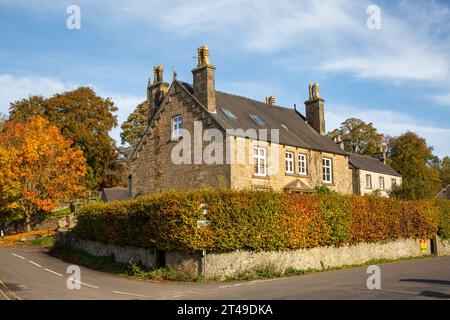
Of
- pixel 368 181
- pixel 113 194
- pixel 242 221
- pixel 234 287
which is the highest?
pixel 368 181

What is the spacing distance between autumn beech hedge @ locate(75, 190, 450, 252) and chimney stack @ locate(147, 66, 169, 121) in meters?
9.94

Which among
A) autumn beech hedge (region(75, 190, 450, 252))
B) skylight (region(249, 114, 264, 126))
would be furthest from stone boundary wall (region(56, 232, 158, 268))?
skylight (region(249, 114, 264, 126))

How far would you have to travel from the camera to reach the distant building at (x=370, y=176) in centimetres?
4938

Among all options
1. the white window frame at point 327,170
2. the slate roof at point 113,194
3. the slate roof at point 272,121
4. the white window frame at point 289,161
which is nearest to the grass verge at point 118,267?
the slate roof at point 272,121

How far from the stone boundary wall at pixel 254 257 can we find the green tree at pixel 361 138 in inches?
1728

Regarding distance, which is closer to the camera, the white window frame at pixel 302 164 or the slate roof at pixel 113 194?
the white window frame at pixel 302 164

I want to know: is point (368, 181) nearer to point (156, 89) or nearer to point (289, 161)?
point (289, 161)

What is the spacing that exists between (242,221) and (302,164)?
45.0 ft

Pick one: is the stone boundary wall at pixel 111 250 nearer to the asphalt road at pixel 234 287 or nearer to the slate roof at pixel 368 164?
the asphalt road at pixel 234 287

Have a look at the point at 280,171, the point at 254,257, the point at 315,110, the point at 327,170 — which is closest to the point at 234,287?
the point at 254,257

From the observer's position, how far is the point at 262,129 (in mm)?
32125

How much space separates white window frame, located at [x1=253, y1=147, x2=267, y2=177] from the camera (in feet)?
97.3

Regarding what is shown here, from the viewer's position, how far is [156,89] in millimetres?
35344
